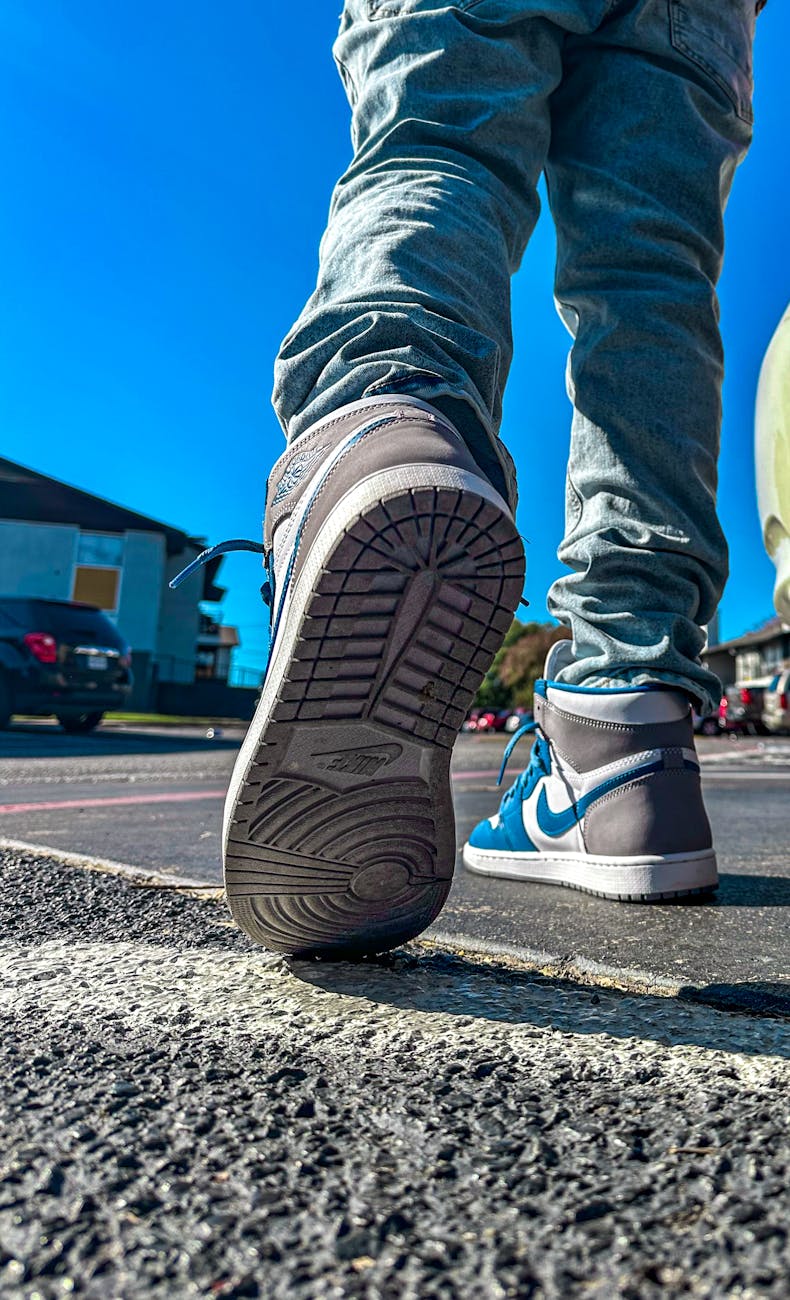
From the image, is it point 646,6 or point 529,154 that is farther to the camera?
point 646,6

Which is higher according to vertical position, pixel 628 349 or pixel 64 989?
pixel 628 349

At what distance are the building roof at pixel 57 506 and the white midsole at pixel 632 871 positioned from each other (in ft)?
86.4

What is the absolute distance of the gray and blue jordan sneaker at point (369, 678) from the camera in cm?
68

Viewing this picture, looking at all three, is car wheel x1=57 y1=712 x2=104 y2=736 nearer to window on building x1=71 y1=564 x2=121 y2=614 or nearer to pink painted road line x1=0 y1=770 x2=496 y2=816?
pink painted road line x1=0 y1=770 x2=496 y2=816

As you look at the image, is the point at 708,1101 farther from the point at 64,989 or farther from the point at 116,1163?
the point at 64,989

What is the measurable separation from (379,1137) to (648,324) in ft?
3.45

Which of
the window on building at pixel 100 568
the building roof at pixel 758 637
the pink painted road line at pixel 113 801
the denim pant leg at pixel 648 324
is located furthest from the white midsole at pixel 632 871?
the building roof at pixel 758 637

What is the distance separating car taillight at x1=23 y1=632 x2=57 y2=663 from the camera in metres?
9.84

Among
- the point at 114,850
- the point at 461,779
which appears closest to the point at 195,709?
the point at 461,779

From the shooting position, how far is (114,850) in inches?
55.1

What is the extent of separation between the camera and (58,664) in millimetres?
9852

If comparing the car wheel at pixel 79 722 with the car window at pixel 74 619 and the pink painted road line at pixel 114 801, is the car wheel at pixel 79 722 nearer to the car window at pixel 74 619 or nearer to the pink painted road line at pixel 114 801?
the car window at pixel 74 619

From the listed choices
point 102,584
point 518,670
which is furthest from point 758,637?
point 102,584

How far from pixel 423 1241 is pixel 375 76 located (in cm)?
108
